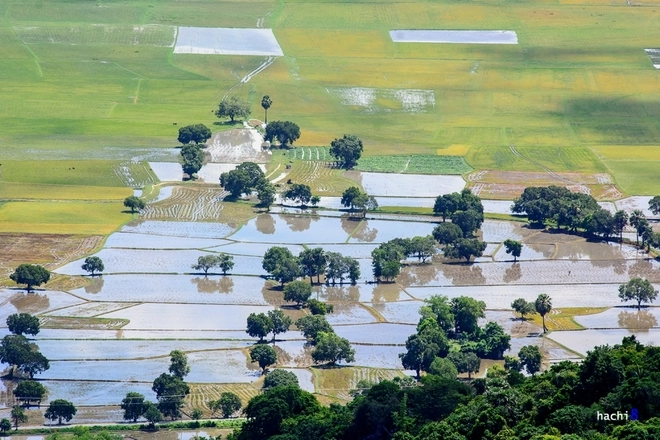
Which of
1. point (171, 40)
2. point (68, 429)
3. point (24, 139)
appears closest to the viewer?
point (68, 429)

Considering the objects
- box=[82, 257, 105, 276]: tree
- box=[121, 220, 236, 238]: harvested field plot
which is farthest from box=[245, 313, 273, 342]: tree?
box=[121, 220, 236, 238]: harvested field plot

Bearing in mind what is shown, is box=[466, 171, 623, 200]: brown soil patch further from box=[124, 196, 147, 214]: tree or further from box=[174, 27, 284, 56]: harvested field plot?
box=[174, 27, 284, 56]: harvested field plot

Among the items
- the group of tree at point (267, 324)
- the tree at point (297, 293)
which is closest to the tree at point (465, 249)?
the tree at point (297, 293)

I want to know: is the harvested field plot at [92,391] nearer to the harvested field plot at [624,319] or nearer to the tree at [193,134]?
the harvested field plot at [624,319]

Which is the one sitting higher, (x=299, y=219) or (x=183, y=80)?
(x=183, y=80)

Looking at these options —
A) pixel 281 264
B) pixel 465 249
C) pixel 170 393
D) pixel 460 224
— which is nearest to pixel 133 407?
pixel 170 393

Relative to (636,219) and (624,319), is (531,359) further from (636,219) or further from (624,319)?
(636,219)

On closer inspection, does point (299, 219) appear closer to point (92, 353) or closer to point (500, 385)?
point (92, 353)

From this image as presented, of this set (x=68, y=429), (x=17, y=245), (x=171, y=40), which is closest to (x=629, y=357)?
(x=68, y=429)
